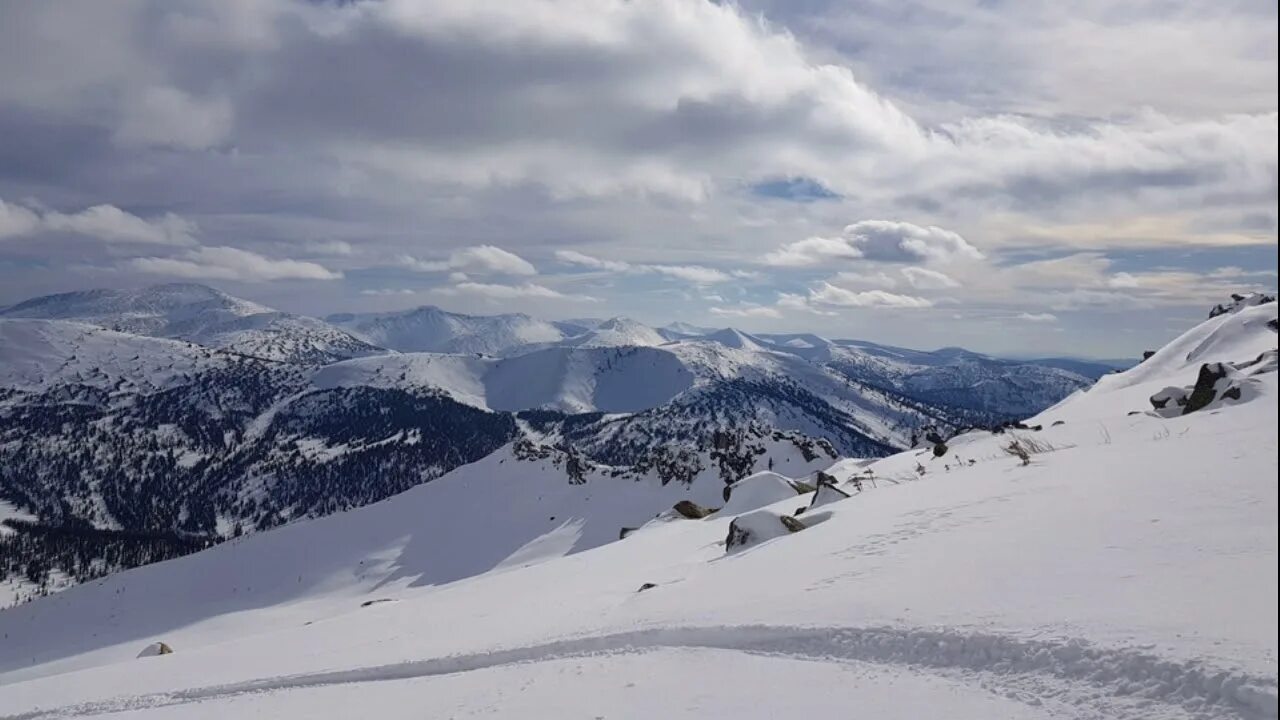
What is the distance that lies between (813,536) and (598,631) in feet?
22.8

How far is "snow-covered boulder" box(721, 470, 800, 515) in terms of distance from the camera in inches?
1714

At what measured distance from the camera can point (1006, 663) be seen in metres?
8.54

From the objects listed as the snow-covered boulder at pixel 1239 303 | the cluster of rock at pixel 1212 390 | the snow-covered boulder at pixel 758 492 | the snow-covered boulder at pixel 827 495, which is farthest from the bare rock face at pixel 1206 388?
the snow-covered boulder at pixel 1239 303

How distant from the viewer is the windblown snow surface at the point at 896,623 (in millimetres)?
7824

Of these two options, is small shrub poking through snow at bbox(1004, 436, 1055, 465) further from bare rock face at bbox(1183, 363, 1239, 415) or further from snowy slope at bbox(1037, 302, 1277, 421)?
snowy slope at bbox(1037, 302, 1277, 421)

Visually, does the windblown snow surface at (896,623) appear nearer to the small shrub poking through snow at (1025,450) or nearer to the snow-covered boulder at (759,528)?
the small shrub poking through snow at (1025,450)

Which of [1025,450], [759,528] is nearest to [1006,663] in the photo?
[759,528]

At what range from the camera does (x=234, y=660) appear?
19641mm

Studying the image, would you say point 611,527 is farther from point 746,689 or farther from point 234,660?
point 746,689

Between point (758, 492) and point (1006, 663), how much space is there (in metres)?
36.9

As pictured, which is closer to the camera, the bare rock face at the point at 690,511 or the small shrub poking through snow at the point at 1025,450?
the small shrub poking through snow at the point at 1025,450

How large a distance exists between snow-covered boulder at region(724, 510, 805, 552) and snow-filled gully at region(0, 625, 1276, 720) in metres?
10.0

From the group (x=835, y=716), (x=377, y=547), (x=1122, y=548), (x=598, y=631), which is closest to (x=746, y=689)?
(x=835, y=716)

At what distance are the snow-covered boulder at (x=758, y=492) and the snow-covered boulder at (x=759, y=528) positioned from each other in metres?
19.5
